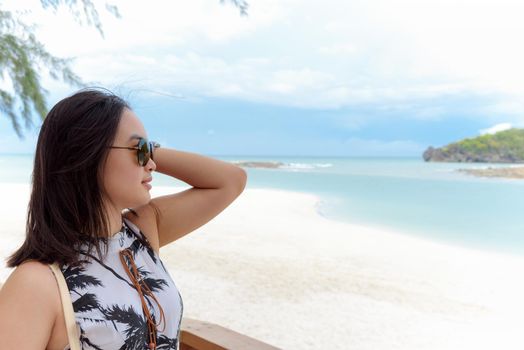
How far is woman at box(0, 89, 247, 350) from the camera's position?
0.67 m

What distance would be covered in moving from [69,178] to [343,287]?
22.1 ft

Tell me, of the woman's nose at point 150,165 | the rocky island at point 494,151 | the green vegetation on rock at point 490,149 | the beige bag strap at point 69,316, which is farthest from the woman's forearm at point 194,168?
the green vegetation on rock at point 490,149

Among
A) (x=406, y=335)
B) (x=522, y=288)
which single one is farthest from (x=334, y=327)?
(x=522, y=288)

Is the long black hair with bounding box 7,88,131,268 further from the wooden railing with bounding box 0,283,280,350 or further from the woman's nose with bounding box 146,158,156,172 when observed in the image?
the wooden railing with bounding box 0,283,280,350

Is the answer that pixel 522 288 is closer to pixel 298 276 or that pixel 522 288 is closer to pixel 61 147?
pixel 298 276

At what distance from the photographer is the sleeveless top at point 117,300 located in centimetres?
71

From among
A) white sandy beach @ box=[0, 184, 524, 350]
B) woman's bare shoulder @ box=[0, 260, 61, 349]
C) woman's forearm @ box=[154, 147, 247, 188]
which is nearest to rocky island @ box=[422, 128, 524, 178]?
white sandy beach @ box=[0, 184, 524, 350]

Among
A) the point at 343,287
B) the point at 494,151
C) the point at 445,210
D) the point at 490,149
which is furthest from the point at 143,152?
the point at 490,149

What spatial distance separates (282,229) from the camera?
38.7 feet

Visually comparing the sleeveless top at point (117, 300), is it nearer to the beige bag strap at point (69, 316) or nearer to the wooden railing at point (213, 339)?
the beige bag strap at point (69, 316)

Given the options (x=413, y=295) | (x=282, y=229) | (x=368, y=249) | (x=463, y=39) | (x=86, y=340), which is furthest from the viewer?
(x=463, y=39)

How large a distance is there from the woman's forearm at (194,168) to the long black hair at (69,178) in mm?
263

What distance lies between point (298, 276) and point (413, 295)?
5.41 ft

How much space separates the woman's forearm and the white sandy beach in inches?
179
